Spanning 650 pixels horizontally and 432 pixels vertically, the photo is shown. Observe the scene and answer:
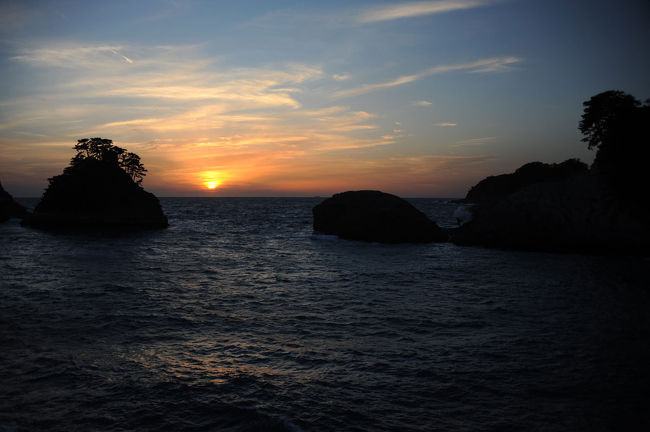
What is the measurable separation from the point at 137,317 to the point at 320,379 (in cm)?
928

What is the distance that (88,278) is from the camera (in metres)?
23.0

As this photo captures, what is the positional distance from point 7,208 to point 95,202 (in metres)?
26.3

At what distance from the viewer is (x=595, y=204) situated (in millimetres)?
35688

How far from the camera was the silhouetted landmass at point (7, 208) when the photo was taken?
78.1 m

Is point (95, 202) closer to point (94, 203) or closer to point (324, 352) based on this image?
point (94, 203)

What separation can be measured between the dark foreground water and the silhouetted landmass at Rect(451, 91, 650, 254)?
40.9ft

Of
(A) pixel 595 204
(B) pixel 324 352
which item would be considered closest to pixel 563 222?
(A) pixel 595 204

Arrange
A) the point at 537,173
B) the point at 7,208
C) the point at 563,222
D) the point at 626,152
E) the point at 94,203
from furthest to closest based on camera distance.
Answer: the point at 537,173 < the point at 7,208 < the point at 94,203 < the point at 563,222 < the point at 626,152

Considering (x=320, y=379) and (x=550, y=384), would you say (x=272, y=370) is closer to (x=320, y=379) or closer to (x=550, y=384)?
(x=320, y=379)

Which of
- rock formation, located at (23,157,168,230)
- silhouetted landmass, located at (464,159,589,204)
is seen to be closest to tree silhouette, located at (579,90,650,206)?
silhouetted landmass, located at (464,159,589,204)

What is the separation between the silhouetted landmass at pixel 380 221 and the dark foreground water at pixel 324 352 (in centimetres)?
2213

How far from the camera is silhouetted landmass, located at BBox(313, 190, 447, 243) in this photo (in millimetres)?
46719

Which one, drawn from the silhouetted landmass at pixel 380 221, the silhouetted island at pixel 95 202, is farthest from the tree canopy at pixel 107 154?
the silhouetted landmass at pixel 380 221

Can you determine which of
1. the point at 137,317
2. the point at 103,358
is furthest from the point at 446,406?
the point at 137,317
